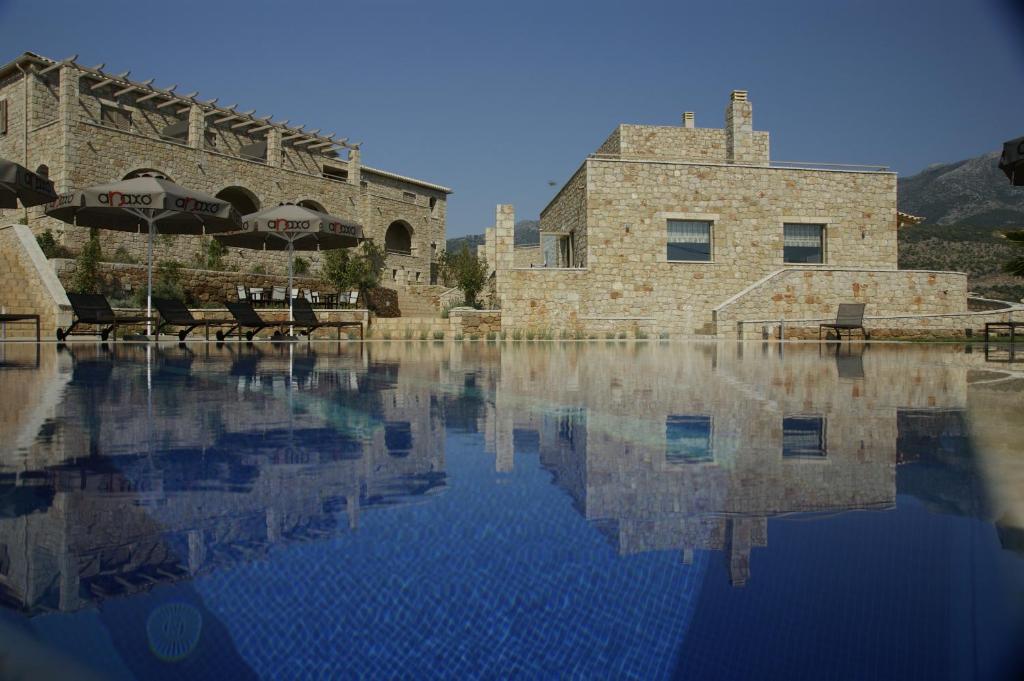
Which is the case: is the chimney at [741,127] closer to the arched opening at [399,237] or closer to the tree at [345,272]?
the tree at [345,272]

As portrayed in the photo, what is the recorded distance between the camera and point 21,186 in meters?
10.8

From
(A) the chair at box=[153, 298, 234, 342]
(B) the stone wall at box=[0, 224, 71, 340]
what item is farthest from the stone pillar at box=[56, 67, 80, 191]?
(A) the chair at box=[153, 298, 234, 342]

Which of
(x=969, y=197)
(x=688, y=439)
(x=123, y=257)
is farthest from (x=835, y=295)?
(x=969, y=197)

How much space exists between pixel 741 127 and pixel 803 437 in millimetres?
23586

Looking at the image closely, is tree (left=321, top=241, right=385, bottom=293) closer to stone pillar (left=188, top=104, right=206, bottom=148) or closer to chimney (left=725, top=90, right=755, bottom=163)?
stone pillar (left=188, top=104, right=206, bottom=148)

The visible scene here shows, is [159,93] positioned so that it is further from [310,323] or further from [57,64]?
[310,323]

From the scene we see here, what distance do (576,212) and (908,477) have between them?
842 inches

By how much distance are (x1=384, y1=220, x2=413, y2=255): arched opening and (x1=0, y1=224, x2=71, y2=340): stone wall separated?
84.4ft

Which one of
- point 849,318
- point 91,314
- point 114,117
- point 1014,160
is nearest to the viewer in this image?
point 1014,160

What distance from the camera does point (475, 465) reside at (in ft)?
8.13

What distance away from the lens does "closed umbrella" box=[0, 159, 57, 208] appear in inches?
414

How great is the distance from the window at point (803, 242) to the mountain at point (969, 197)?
7433 centimetres

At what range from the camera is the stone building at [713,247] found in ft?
66.0

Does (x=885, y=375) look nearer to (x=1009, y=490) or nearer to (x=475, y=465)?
(x=1009, y=490)
